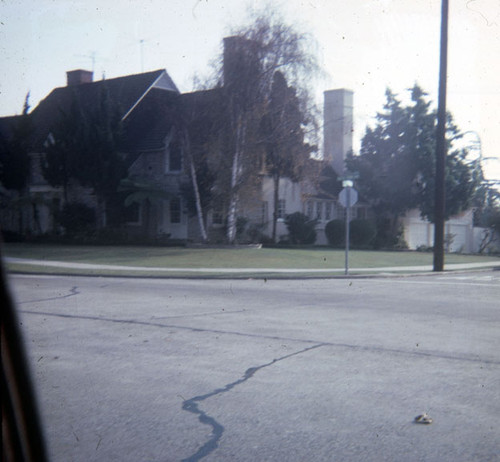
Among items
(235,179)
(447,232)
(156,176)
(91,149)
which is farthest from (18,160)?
(447,232)

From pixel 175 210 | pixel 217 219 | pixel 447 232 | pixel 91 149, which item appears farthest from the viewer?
pixel 447 232

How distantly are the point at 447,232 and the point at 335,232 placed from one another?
10253 mm

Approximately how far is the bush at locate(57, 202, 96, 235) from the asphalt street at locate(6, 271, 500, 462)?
972 inches

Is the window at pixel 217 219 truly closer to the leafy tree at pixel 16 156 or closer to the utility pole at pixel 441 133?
the leafy tree at pixel 16 156

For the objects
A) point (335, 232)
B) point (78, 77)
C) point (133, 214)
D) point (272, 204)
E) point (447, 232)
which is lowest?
point (335, 232)

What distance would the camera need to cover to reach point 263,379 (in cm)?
652

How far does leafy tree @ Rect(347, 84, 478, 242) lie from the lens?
43.2 m

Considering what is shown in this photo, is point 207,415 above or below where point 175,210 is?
below

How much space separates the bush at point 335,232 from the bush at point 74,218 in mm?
14517

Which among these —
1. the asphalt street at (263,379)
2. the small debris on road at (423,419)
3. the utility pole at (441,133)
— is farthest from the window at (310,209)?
the small debris on road at (423,419)

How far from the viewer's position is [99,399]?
18.7 feet

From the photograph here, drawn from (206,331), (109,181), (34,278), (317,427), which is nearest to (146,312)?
(206,331)

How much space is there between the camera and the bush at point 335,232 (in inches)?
1674

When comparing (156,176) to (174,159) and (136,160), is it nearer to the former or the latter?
(174,159)
